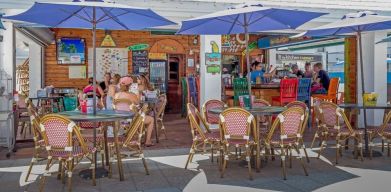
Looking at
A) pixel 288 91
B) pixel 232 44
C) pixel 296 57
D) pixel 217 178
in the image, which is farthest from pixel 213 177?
pixel 296 57

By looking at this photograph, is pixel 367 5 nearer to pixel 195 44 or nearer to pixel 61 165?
pixel 195 44

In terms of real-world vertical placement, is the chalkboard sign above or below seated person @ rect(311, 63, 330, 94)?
above

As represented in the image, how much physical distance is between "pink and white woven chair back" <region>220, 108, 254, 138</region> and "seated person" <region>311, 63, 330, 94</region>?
581 centimetres

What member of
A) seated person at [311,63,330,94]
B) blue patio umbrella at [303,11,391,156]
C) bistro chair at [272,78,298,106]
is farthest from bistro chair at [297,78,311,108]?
blue patio umbrella at [303,11,391,156]

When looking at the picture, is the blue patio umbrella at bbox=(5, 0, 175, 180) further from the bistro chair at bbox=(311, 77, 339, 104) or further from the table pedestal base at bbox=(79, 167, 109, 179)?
the bistro chair at bbox=(311, 77, 339, 104)

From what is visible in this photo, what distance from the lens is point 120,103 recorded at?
6391 millimetres

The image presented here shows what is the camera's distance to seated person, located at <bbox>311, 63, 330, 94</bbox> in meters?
10.0

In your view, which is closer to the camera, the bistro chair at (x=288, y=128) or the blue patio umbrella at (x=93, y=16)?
the blue patio umbrella at (x=93, y=16)

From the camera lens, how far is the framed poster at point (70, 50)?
12.2 m

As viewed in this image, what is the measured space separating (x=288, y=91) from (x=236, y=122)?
4473 mm

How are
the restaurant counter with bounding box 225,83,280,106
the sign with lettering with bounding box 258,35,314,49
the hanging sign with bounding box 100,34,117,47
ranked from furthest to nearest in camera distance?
the hanging sign with bounding box 100,34,117,47 < the sign with lettering with bounding box 258,35,314,49 < the restaurant counter with bounding box 225,83,280,106

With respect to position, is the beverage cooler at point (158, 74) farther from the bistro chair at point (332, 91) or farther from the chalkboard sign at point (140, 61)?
the bistro chair at point (332, 91)

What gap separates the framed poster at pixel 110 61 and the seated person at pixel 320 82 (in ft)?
18.9

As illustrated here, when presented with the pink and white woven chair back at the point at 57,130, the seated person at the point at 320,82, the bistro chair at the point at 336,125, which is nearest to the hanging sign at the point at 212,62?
the bistro chair at the point at 336,125
